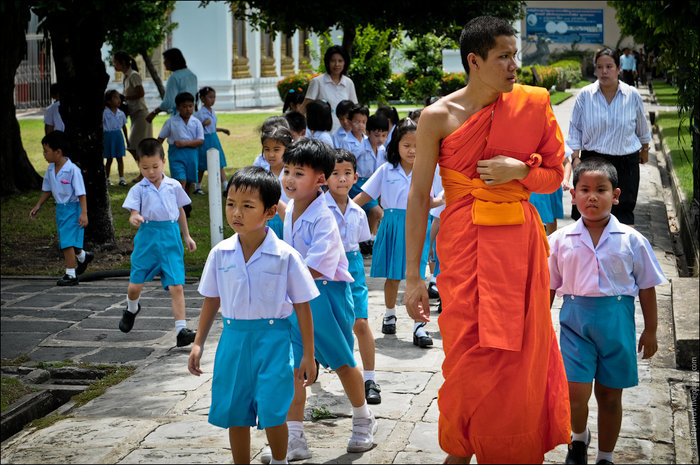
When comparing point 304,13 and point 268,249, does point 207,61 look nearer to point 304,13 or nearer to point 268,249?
point 304,13

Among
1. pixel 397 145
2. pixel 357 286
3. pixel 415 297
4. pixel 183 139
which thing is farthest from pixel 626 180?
pixel 183 139

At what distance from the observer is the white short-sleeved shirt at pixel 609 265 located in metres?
4.23

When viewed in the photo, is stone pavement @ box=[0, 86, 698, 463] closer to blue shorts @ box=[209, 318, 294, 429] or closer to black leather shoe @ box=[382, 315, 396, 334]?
black leather shoe @ box=[382, 315, 396, 334]

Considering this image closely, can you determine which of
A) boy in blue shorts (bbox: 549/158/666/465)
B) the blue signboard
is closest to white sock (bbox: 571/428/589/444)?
boy in blue shorts (bbox: 549/158/666/465)

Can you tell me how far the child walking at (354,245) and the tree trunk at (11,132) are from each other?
10456 mm

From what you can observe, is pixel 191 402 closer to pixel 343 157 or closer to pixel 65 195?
pixel 343 157

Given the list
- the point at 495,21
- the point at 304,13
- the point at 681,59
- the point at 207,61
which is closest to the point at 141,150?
the point at 495,21

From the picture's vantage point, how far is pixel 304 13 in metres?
11.2

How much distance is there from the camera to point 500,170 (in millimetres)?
3803

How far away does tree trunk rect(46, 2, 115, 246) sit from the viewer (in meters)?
9.99

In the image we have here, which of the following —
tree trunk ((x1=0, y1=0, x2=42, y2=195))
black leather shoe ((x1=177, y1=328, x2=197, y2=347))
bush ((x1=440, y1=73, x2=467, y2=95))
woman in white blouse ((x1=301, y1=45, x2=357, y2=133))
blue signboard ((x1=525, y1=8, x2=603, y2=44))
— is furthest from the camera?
blue signboard ((x1=525, y1=8, x2=603, y2=44))

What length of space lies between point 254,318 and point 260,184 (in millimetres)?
578

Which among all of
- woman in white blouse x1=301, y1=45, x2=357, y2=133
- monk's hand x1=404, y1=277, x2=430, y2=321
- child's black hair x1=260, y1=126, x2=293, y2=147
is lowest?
monk's hand x1=404, y1=277, x2=430, y2=321

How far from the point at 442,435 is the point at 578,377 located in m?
0.75
